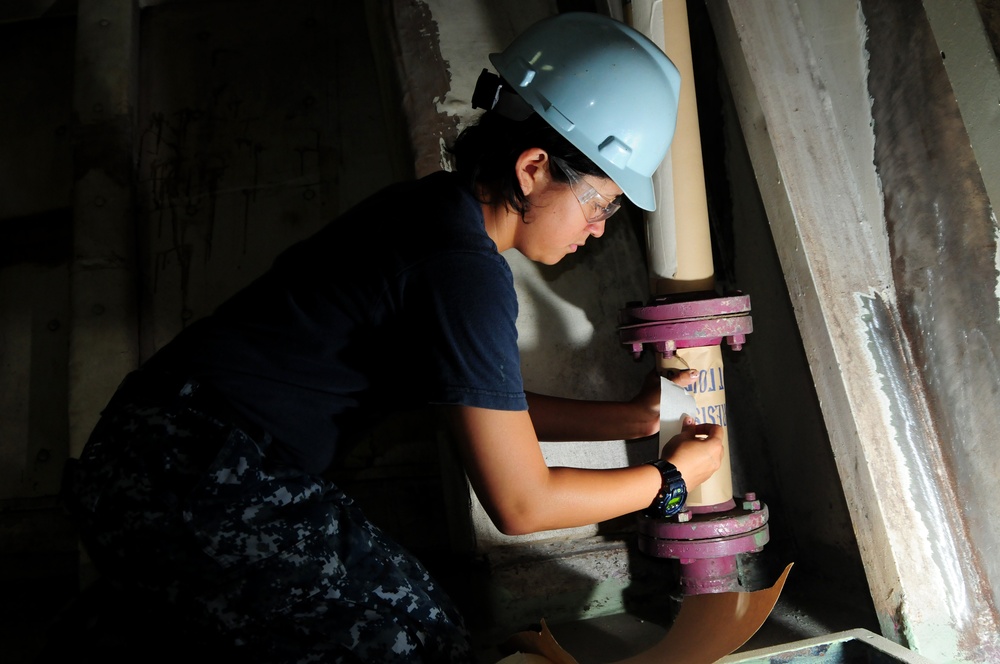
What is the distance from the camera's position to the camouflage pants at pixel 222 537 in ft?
3.59

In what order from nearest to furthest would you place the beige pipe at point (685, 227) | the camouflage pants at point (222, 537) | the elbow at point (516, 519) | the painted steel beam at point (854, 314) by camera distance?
the camouflage pants at point (222, 537)
the elbow at point (516, 519)
the painted steel beam at point (854, 314)
the beige pipe at point (685, 227)

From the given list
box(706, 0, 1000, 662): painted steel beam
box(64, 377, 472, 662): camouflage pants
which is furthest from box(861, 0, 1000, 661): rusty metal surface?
box(64, 377, 472, 662): camouflage pants

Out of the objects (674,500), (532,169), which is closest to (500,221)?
(532,169)

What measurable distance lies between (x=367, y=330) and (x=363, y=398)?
0.13m

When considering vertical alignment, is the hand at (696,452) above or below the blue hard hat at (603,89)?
below

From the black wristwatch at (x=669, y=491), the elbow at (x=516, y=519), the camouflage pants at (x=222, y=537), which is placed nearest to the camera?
the camouflage pants at (x=222, y=537)

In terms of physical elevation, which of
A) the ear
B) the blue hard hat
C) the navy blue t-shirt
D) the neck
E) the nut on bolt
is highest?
the blue hard hat

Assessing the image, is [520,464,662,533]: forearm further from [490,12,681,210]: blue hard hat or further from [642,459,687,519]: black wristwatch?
[490,12,681,210]: blue hard hat

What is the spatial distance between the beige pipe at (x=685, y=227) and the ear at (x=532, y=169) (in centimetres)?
53

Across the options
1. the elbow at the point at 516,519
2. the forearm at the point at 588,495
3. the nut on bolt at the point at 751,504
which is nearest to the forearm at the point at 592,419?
the nut on bolt at the point at 751,504

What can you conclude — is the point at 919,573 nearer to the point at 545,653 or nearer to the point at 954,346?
the point at 954,346

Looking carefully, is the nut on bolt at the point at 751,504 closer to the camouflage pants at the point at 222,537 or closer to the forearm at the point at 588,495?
the forearm at the point at 588,495

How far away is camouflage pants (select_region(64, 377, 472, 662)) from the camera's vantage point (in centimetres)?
109

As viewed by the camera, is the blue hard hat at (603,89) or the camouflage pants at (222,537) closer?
the camouflage pants at (222,537)
